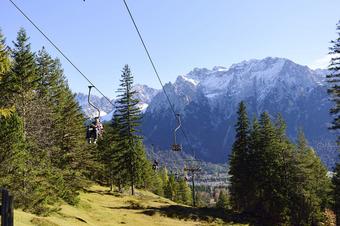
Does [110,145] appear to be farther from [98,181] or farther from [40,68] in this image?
[40,68]

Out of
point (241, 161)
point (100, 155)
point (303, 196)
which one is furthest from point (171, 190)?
point (303, 196)

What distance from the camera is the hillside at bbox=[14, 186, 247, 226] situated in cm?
3556

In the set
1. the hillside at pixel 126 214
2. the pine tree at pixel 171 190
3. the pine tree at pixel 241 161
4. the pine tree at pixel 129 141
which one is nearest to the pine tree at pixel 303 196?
the pine tree at pixel 241 161

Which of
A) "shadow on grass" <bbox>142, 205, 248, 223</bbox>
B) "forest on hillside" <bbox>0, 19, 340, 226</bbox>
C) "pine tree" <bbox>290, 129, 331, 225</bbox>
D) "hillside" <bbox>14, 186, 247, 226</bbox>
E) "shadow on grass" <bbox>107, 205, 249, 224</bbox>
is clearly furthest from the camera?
"pine tree" <bbox>290, 129, 331, 225</bbox>

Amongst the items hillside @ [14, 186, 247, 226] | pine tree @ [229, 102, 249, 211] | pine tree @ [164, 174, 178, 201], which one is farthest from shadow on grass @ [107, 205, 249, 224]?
pine tree @ [164, 174, 178, 201]

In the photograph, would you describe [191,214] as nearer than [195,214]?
Yes

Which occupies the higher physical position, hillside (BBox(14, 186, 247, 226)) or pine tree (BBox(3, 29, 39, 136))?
pine tree (BBox(3, 29, 39, 136))

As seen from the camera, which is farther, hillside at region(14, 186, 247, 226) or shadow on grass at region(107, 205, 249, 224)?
shadow on grass at region(107, 205, 249, 224)

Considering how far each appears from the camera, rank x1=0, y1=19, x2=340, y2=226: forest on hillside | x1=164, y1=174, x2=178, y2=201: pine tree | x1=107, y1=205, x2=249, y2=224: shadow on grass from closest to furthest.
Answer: x1=0, y1=19, x2=340, y2=226: forest on hillside < x1=107, y1=205, x2=249, y2=224: shadow on grass < x1=164, y1=174, x2=178, y2=201: pine tree

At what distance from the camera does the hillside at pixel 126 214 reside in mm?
35562

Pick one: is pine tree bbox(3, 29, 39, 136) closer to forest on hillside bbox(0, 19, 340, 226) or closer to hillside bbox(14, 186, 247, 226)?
forest on hillside bbox(0, 19, 340, 226)

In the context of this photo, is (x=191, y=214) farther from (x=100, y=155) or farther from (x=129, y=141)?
(x=100, y=155)

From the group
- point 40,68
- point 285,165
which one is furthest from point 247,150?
point 40,68

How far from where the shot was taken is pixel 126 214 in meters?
45.2
